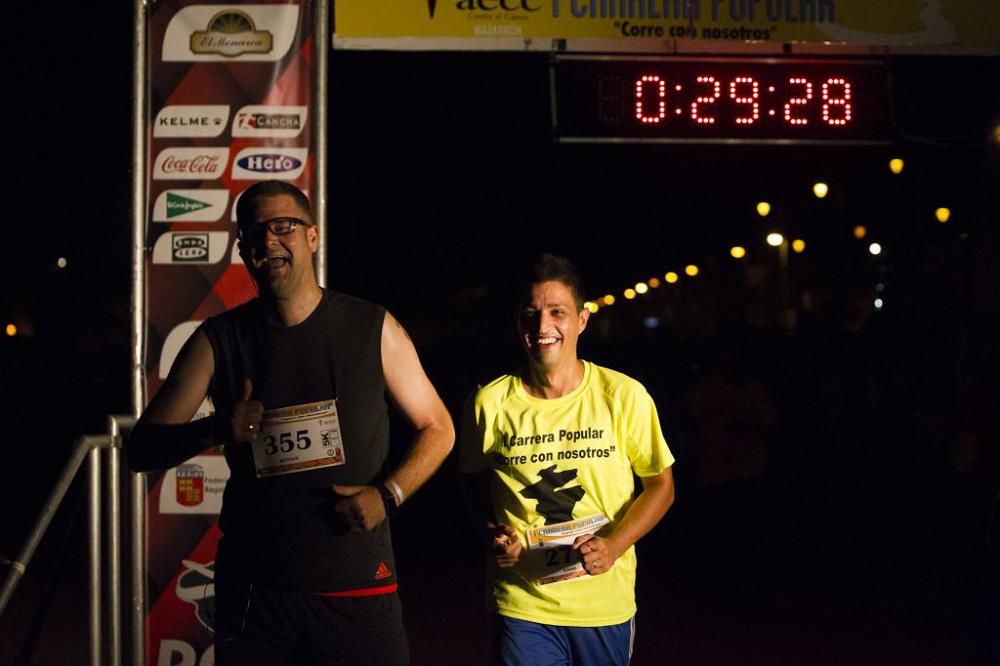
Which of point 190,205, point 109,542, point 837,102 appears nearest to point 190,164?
point 190,205

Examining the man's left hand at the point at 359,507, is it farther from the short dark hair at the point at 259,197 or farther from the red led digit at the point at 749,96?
the red led digit at the point at 749,96

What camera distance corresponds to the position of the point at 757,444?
1050 cm

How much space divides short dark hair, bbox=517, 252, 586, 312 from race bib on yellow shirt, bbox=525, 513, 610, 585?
0.84 m

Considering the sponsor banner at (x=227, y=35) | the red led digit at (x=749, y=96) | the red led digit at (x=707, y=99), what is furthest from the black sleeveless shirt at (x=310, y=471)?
the red led digit at (x=749, y=96)

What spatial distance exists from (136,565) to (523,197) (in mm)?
45604

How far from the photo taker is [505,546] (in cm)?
407

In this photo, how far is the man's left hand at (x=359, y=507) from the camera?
11.2 ft

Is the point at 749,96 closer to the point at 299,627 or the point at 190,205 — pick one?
the point at 190,205

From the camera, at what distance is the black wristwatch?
11.5 feet

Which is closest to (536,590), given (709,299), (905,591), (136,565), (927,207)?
(136,565)

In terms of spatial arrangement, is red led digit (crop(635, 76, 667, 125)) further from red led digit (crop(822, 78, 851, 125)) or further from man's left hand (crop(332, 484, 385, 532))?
man's left hand (crop(332, 484, 385, 532))

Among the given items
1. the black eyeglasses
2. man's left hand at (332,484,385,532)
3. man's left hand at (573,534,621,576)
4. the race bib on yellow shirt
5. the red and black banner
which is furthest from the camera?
the red and black banner

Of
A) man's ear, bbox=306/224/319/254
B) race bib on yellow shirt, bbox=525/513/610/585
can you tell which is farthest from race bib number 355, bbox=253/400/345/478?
race bib on yellow shirt, bbox=525/513/610/585

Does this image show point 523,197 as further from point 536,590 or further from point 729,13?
point 536,590
